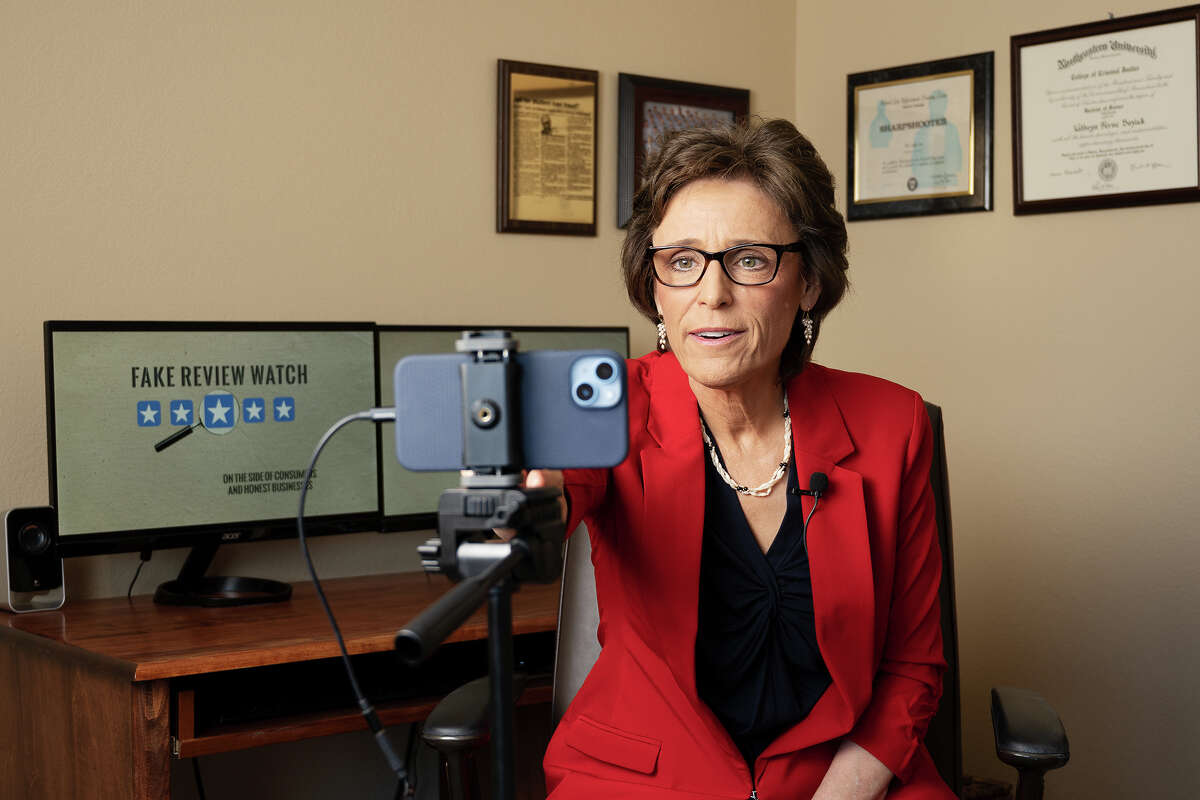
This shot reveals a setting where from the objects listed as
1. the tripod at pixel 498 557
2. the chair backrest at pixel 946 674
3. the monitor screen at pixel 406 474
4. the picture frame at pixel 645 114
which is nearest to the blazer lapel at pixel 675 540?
the chair backrest at pixel 946 674

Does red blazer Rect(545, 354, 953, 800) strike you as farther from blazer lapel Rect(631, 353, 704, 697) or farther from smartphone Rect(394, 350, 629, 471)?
smartphone Rect(394, 350, 629, 471)

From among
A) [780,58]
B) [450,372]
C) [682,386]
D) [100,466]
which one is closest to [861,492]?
[682,386]

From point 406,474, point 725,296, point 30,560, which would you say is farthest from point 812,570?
point 30,560

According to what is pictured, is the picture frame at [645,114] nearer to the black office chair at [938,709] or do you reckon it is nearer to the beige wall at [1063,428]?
the beige wall at [1063,428]

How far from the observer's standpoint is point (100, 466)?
1928 millimetres

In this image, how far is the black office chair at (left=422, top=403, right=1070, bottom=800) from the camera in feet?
4.75

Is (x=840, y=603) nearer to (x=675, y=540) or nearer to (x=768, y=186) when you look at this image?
(x=675, y=540)

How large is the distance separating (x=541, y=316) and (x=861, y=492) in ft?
3.93

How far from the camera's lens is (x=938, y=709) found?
1675 millimetres

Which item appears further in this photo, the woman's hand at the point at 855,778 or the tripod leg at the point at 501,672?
the woman's hand at the point at 855,778

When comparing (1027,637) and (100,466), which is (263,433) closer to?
(100,466)

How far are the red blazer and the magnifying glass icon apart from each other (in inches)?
32.6

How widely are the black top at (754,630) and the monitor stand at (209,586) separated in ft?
2.94

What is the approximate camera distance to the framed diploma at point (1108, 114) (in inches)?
89.5
